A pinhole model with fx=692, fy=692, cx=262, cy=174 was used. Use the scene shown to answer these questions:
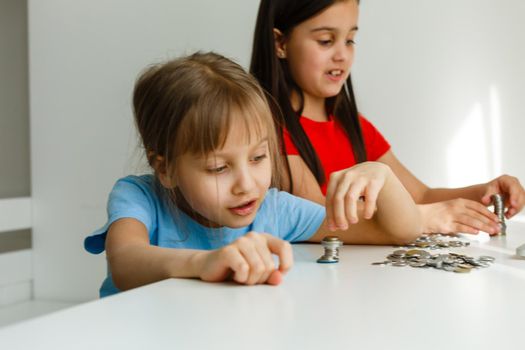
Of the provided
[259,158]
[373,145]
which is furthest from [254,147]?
[373,145]

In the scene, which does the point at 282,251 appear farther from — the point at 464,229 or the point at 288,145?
the point at 288,145

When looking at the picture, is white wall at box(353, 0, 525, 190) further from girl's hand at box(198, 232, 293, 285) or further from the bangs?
girl's hand at box(198, 232, 293, 285)

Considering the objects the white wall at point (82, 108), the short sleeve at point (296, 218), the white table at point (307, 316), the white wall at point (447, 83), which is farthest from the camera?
the white wall at point (82, 108)

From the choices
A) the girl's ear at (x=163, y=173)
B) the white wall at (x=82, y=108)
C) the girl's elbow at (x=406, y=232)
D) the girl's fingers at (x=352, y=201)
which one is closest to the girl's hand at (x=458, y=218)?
the girl's elbow at (x=406, y=232)

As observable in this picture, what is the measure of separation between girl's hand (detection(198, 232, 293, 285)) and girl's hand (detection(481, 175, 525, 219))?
81 cm

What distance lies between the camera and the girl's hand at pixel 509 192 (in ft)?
4.69

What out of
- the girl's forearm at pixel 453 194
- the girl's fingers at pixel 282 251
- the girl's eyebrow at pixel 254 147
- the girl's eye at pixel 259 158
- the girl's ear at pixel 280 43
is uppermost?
the girl's ear at pixel 280 43

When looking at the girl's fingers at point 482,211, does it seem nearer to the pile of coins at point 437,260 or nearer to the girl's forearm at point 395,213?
the girl's forearm at point 395,213

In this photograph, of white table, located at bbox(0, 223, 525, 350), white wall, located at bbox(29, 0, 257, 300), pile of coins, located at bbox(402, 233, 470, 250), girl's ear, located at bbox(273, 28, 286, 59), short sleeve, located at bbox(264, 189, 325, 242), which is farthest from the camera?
white wall, located at bbox(29, 0, 257, 300)

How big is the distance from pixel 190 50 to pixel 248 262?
180 centimetres

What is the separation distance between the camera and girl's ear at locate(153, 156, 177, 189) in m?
1.11

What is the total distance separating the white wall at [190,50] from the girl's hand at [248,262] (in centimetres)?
145

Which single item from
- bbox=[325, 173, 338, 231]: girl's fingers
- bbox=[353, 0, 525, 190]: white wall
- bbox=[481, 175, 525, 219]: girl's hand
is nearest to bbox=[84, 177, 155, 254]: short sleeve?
bbox=[325, 173, 338, 231]: girl's fingers

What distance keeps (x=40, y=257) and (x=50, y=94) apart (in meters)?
0.65
